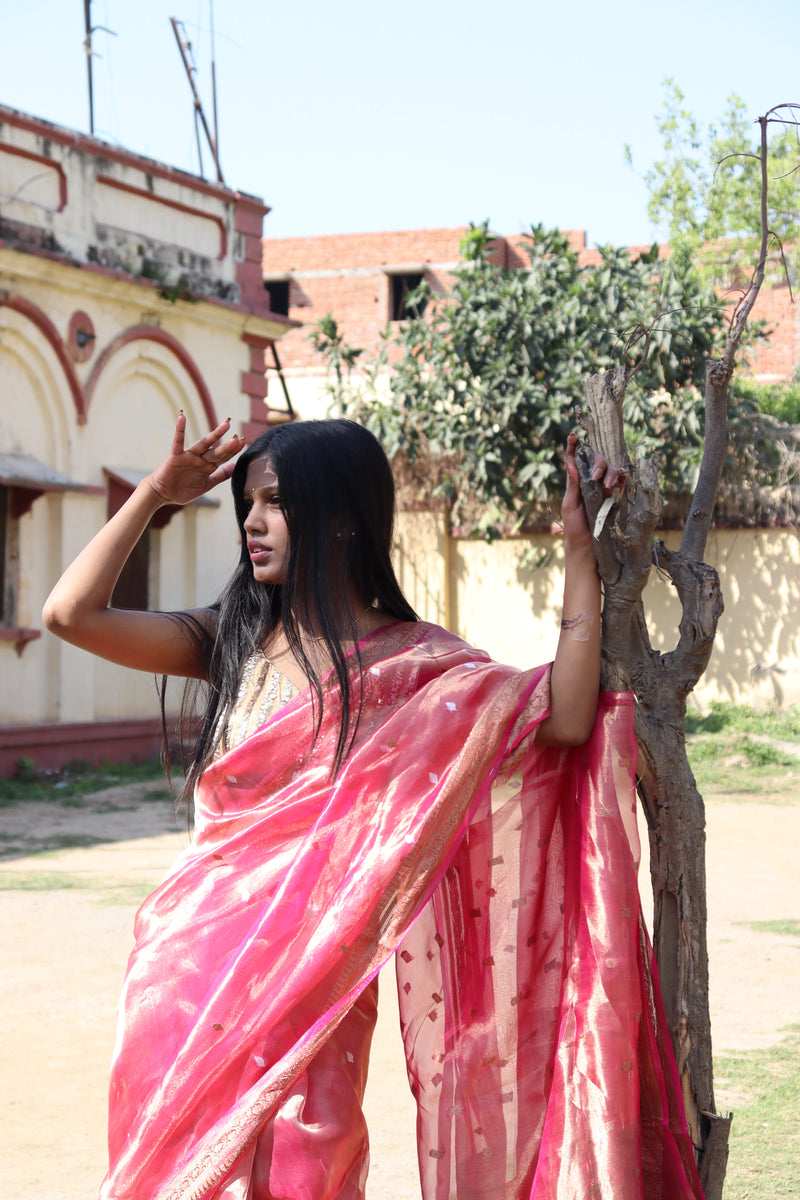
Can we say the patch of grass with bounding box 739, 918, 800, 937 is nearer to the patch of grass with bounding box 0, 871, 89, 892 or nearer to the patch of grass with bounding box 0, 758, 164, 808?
the patch of grass with bounding box 0, 871, 89, 892

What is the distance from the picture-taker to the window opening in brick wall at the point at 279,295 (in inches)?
980

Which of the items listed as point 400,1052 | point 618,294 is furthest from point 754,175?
point 400,1052

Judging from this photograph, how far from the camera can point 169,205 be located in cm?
1248

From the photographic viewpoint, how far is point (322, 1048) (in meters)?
2.00

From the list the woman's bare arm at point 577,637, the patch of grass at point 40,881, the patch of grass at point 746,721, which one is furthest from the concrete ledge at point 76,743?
the woman's bare arm at point 577,637

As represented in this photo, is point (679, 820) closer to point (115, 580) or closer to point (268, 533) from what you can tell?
point (268, 533)

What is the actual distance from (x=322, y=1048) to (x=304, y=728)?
48 cm

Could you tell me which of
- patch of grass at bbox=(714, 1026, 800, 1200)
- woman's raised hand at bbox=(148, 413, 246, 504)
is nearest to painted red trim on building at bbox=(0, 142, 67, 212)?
patch of grass at bbox=(714, 1026, 800, 1200)

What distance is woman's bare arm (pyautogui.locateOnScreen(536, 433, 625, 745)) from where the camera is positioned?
2.09 metres

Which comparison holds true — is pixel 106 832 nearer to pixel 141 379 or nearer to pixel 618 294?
pixel 141 379

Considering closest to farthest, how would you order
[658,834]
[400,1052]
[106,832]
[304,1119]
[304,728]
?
1. [304,1119]
2. [304,728]
3. [658,834]
4. [400,1052]
5. [106,832]

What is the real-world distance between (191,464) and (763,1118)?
2.52 meters

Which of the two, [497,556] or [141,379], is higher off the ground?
[141,379]

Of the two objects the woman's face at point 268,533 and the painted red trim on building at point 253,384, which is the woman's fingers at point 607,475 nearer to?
the woman's face at point 268,533
